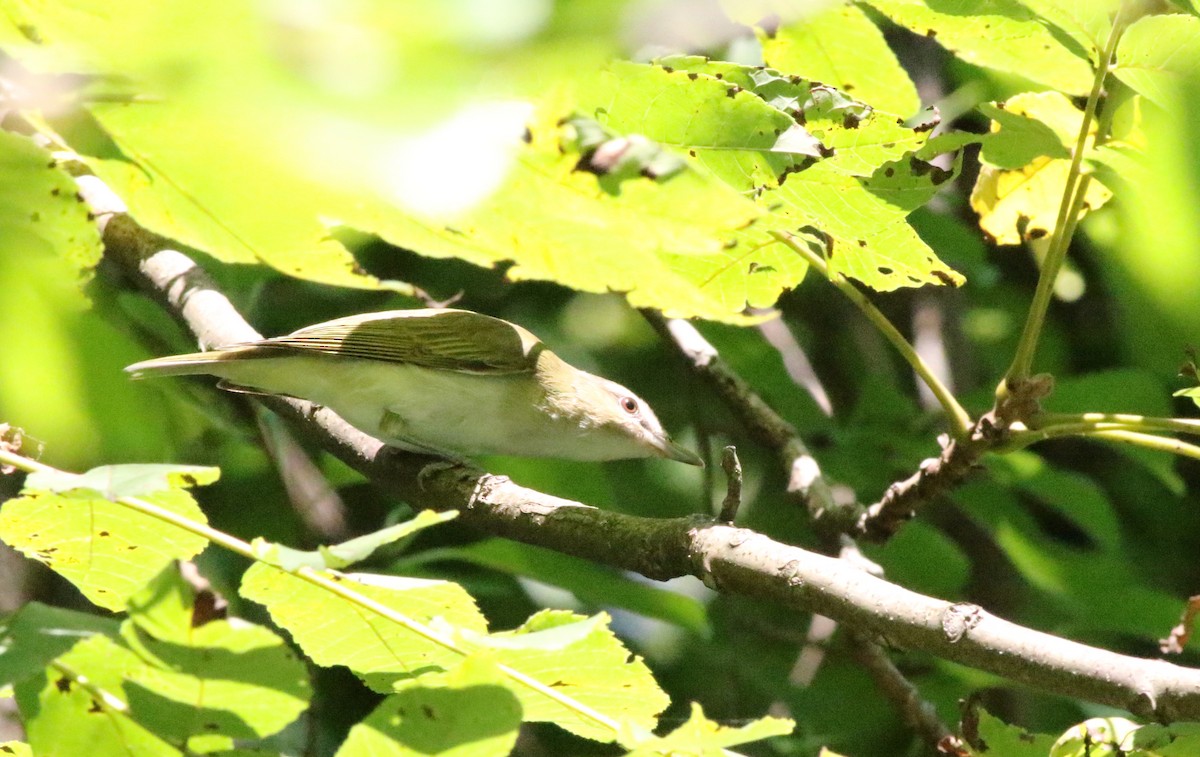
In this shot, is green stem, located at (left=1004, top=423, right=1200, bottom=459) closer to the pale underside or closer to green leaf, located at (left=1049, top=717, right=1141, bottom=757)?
green leaf, located at (left=1049, top=717, right=1141, bottom=757)

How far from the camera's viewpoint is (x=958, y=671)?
4.01 meters

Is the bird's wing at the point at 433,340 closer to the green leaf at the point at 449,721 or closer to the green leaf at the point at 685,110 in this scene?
the green leaf at the point at 685,110

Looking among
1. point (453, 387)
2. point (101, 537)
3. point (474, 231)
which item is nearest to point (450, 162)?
point (474, 231)

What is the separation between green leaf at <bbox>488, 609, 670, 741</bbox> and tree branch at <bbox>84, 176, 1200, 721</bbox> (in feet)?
0.97

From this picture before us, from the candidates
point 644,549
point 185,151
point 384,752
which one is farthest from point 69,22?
point 644,549

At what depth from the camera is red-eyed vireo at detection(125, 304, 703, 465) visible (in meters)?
3.64

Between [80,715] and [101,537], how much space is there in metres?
0.31

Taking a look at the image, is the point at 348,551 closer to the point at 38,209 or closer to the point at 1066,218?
the point at 38,209

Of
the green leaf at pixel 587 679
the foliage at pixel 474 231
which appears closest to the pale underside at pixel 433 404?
the foliage at pixel 474 231

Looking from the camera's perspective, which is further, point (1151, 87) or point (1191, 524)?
point (1191, 524)

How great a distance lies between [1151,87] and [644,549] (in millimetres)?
1138

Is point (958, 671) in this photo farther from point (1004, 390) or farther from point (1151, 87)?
point (1151, 87)

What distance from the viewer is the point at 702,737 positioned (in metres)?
1.30

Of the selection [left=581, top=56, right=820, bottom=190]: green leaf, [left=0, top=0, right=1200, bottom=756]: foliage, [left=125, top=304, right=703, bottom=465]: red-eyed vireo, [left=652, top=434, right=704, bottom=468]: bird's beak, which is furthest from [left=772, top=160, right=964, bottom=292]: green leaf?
[left=652, top=434, right=704, bottom=468]: bird's beak
